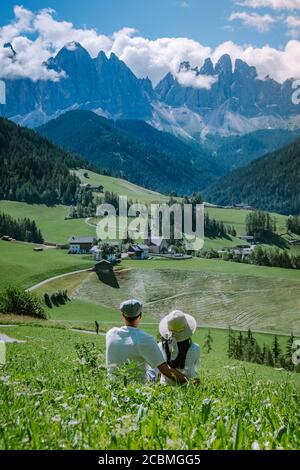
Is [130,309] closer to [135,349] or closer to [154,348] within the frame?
[135,349]

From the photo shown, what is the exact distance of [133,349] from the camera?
31.5ft

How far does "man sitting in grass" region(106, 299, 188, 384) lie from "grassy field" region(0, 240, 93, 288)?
4348 inches

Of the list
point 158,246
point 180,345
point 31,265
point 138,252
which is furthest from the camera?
point 158,246


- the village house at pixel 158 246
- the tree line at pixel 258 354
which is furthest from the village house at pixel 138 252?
the tree line at pixel 258 354

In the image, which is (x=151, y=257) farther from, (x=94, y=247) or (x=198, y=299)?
(x=198, y=299)

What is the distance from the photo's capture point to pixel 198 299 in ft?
381

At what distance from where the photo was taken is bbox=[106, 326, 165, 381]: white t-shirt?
9453 mm

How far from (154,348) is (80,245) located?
161 meters

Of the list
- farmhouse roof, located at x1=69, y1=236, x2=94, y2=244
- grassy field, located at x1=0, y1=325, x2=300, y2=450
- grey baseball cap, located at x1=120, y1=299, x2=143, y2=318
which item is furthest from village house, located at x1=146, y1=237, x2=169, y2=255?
grassy field, located at x1=0, y1=325, x2=300, y2=450

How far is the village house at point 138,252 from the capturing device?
6113 inches

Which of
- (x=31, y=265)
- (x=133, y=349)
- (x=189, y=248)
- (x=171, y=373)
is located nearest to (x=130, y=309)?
(x=133, y=349)
